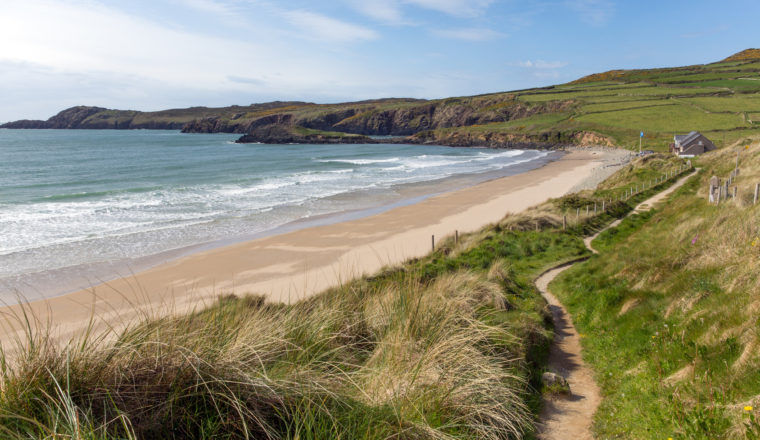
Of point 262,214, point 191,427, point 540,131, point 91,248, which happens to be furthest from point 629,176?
point 540,131

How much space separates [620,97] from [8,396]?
141051 millimetres

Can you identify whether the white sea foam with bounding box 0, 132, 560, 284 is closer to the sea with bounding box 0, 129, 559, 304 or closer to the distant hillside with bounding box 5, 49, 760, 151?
→ the sea with bounding box 0, 129, 559, 304

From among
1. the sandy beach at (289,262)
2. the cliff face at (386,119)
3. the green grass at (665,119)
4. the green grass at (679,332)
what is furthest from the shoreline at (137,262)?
the cliff face at (386,119)

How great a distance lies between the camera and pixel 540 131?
110250mm

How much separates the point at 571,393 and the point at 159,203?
116 feet

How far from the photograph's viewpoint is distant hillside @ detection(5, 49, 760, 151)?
85938 millimetres

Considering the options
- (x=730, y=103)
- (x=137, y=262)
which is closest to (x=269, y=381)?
(x=137, y=262)

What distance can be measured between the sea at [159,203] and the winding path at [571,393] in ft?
21.5

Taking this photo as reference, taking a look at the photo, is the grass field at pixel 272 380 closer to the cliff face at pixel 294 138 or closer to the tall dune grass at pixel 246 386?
the tall dune grass at pixel 246 386

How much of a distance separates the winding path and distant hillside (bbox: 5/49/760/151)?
6696 cm

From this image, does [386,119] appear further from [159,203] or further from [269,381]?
[269,381]

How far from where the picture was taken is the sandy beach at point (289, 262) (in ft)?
48.0

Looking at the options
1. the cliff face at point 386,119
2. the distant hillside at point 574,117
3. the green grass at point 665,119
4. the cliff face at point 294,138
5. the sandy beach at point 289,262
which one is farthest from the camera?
the cliff face at point 386,119

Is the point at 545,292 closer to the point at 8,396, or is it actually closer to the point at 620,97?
the point at 8,396
